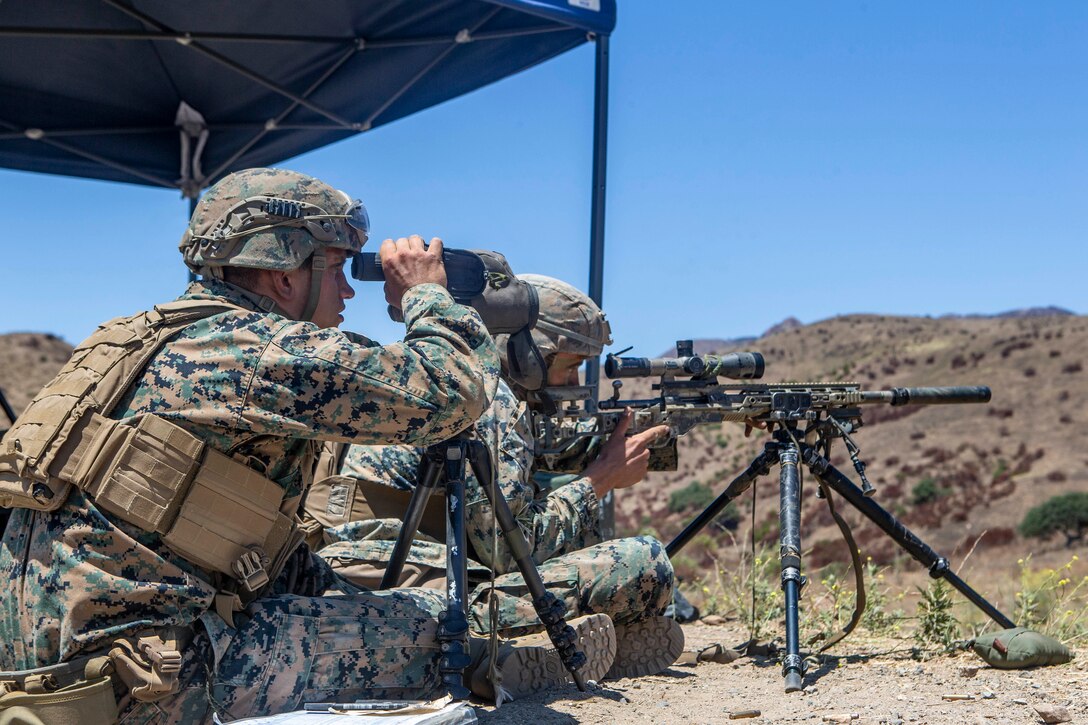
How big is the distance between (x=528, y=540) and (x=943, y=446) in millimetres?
34809

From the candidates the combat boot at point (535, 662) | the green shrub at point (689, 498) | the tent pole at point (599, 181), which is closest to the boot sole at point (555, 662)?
the combat boot at point (535, 662)

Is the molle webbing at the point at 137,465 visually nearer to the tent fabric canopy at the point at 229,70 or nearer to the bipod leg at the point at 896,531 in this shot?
the bipod leg at the point at 896,531

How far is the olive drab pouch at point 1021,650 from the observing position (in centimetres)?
459

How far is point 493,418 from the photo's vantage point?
165 inches

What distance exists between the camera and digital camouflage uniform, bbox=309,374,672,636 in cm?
410

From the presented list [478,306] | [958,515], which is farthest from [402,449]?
[958,515]

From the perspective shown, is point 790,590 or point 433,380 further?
point 790,590

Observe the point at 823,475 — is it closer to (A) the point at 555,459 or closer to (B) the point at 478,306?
(A) the point at 555,459

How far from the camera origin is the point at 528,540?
4258 millimetres

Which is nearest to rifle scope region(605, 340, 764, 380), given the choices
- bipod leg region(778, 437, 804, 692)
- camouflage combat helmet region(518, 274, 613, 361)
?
camouflage combat helmet region(518, 274, 613, 361)

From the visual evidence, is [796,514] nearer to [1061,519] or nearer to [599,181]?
[599,181]

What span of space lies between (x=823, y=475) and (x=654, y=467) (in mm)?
895

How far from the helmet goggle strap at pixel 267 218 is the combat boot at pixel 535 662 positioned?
1586 millimetres

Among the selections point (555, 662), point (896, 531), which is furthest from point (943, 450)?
point (555, 662)
